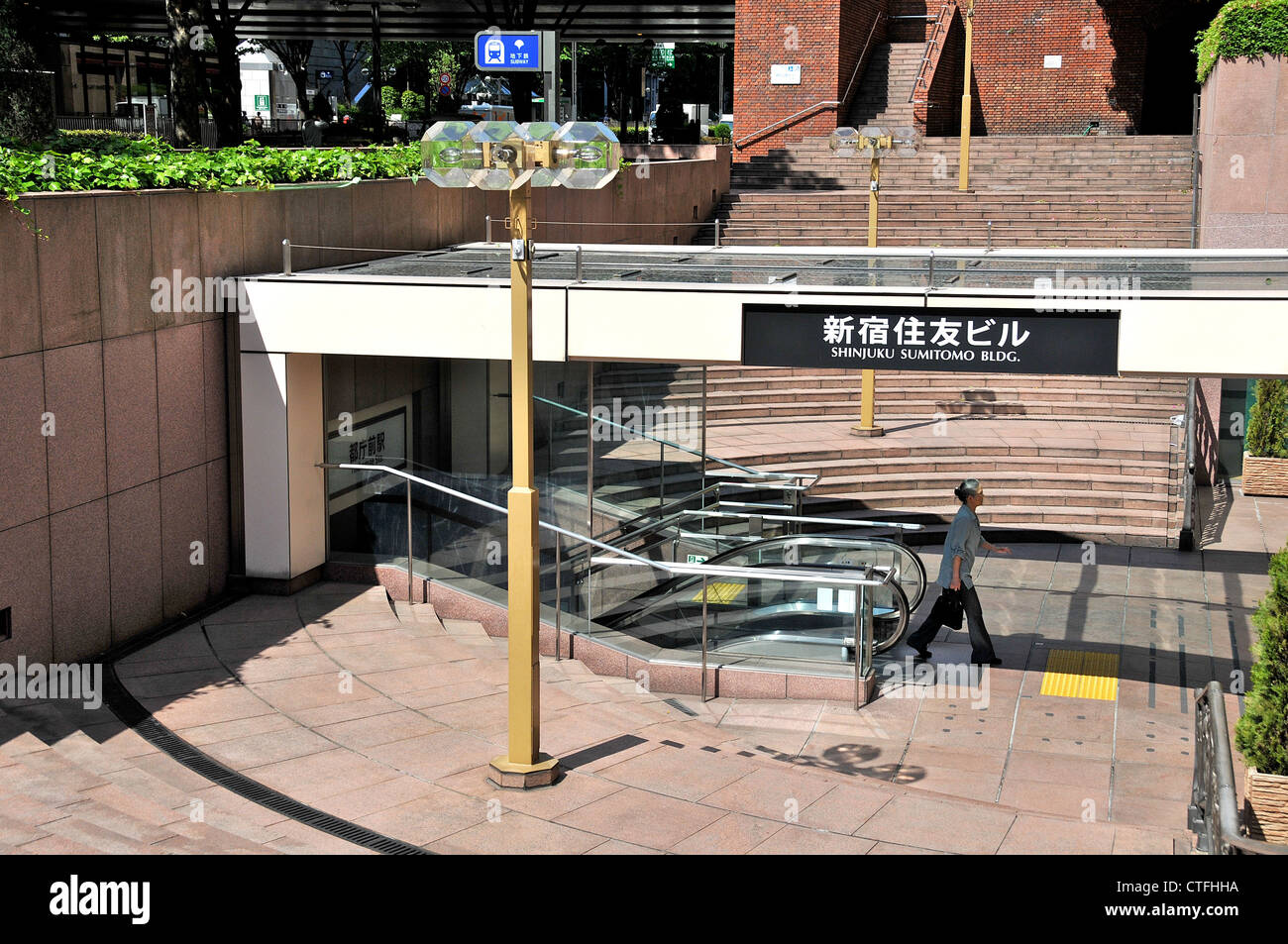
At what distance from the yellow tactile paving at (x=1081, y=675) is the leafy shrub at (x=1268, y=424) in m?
8.50

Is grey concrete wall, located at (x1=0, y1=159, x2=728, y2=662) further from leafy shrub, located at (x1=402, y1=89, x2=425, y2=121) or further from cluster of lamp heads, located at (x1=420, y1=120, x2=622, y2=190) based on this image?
leafy shrub, located at (x1=402, y1=89, x2=425, y2=121)

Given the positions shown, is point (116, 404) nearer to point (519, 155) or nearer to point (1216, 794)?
point (519, 155)

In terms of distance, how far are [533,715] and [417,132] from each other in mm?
40450

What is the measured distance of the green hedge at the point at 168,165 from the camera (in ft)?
36.3

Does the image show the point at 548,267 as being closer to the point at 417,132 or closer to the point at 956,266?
the point at 956,266

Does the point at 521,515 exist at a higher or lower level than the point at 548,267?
lower

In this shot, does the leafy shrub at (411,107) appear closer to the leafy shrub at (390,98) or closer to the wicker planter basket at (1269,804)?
the leafy shrub at (390,98)

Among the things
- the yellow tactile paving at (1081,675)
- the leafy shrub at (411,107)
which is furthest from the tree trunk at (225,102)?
the leafy shrub at (411,107)

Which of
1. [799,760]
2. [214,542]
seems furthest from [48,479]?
[799,760]

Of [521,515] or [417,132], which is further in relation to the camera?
[417,132]

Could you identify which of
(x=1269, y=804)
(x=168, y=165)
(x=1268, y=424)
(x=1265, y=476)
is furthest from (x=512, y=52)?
(x=1269, y=804)

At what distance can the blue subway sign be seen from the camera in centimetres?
2400

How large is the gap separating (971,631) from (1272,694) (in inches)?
172
